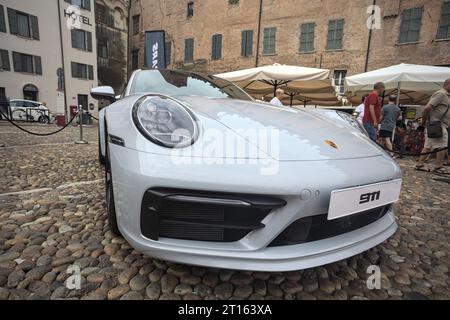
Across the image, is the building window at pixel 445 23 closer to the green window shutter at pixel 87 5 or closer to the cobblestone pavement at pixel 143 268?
the cobblestone pavement at pixel 143 268

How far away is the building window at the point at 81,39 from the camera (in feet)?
75.2

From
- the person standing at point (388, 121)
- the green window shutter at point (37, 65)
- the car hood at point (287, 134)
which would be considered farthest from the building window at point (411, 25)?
the green window shutter at point (37, 65)

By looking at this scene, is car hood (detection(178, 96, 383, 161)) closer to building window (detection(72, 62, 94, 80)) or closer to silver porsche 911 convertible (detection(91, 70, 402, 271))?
silver porsche 911 convertible (detection(91, 70, 402, 271))

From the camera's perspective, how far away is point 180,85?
2225mm

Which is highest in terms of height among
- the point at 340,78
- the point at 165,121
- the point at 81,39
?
the point at 81,39

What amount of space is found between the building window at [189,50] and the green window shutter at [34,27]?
11080 millimetres

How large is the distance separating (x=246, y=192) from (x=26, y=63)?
25.4 metres

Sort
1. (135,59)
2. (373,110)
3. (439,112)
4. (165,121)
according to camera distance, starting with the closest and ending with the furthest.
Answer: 1. (165,121)
2. (439,112)
3. (373,110)
4. (135,59)

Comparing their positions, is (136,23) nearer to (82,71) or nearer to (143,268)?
(82,71)

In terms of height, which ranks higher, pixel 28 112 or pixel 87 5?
pixel 87 5

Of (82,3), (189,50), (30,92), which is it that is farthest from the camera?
(82,3)

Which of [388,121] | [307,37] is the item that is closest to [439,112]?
[388,121]

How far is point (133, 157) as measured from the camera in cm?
116

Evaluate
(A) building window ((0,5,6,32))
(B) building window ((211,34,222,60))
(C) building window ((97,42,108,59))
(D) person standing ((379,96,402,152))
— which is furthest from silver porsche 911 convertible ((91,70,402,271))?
(C) building window ((97,42,108,59))
